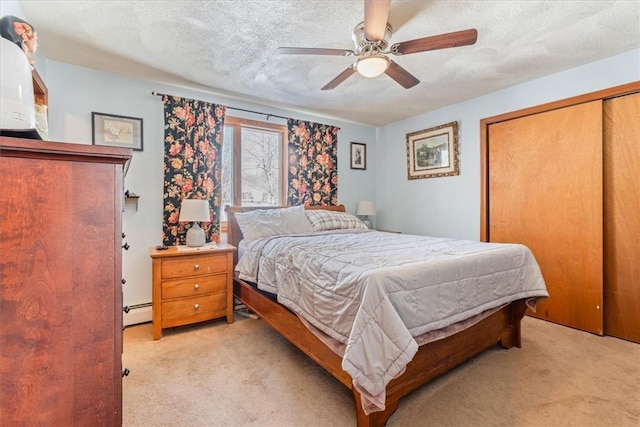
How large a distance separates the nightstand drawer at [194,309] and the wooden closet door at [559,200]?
3151 mm

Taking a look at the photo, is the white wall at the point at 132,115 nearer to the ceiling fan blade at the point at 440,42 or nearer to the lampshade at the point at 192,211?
the lampshade at the point at 192,211

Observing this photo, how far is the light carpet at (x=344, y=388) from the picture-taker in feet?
5.16

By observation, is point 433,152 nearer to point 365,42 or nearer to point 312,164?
point 312,164

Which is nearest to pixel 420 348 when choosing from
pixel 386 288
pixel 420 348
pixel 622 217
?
pixel 420 348

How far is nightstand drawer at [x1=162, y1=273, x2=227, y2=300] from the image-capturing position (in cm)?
255

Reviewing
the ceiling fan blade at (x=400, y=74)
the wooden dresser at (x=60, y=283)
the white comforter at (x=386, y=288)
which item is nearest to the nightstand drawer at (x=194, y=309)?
the white comforter at (x=386, y=288)

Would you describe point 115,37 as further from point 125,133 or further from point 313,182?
point 313,182

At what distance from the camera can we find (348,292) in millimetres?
1503

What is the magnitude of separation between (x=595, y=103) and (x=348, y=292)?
116 inches

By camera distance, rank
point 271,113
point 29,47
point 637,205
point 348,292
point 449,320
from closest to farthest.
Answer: point 29,47, point 348,292, point 449,320, point 637,205, point 271,113

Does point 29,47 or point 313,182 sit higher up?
point 29,47

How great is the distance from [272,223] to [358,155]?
2.16 m

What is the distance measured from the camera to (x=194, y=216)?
2.83 meters

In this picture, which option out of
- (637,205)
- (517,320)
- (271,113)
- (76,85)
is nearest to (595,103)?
(637,205)
